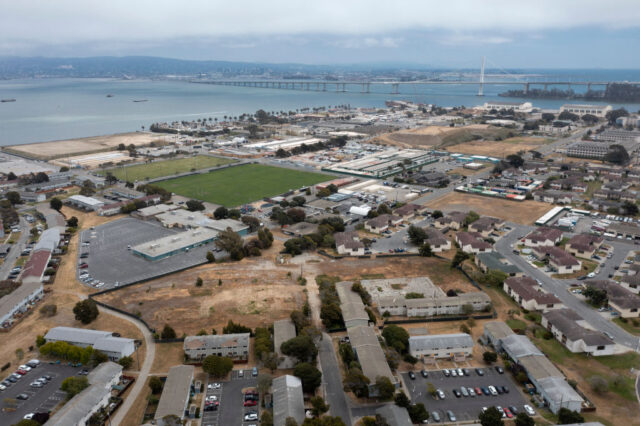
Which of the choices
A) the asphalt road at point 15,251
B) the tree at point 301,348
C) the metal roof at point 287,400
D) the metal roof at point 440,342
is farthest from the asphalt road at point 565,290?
the asphalt road at point 15,251

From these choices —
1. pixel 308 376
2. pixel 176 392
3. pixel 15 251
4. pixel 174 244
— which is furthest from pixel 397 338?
pixel 15 251

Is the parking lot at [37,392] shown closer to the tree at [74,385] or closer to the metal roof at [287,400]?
the tree at [74,385]

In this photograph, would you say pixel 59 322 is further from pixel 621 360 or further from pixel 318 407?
pixel 621 360

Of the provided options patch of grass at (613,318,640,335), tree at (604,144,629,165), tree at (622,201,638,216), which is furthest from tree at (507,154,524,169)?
patch of grass at (613,318,640,335)

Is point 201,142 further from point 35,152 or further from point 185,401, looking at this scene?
point 185,401

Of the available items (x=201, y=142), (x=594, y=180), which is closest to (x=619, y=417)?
(x=594, y=180)

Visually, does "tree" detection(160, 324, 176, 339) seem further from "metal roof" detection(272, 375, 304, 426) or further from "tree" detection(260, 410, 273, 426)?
"tree" detection(260, 410, 273, 426)
